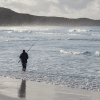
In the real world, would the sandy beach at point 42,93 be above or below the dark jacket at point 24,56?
below

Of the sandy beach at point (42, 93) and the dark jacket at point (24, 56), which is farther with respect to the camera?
the dark jacket at point (24, 56)

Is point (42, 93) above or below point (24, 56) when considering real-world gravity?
below

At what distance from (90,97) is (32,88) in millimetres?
1930

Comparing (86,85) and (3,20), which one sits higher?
(3,20)

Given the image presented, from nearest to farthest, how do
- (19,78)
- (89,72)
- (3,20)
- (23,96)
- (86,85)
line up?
1. (23,96)
2. (86,85)
3. (19,78)
4. (89,72)
5. (3,20)

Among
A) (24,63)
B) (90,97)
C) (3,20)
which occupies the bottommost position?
(90,97)

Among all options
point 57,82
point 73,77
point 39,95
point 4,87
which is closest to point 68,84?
point 57,82

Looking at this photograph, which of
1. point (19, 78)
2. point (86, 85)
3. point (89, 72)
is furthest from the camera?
point (89, 72)

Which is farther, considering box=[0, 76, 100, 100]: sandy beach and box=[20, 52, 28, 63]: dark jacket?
box=[20, 52, 28, 63]: dark jacket

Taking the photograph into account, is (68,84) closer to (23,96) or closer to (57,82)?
(57,82)

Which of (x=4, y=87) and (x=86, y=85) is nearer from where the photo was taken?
(x=4, y=87)

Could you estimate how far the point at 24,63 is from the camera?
8.95 m

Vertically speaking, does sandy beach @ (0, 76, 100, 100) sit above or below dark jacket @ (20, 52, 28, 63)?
below

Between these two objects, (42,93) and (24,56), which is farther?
(24,56)
